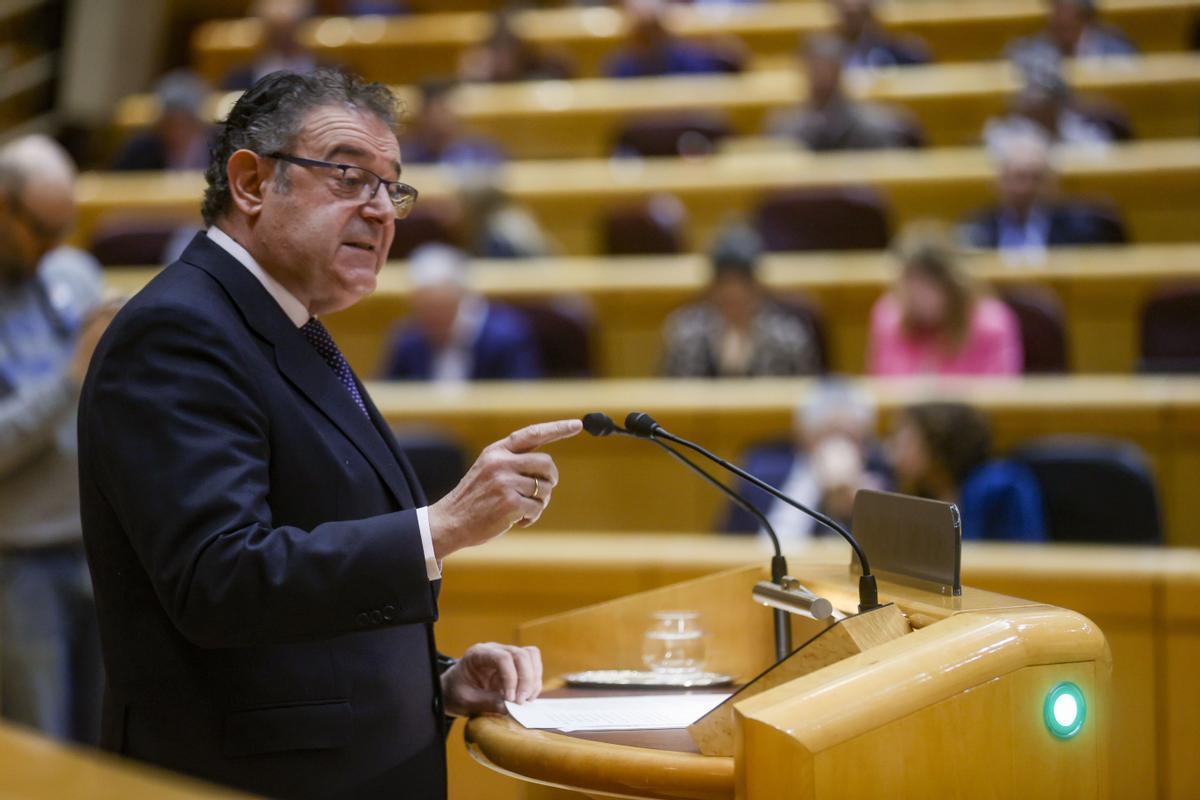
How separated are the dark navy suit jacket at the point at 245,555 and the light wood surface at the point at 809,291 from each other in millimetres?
2441

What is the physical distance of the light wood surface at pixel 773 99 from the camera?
4441 millimetres

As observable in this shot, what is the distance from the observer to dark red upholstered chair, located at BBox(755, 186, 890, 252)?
12.6ft

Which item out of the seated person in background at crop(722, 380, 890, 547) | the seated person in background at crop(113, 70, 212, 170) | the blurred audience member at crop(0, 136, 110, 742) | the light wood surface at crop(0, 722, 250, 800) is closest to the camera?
the light wood surface at crop(0, 722, 250, 800)

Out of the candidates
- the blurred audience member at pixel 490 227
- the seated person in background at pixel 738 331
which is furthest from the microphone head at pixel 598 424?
the blurred audience member at pixel 490 227

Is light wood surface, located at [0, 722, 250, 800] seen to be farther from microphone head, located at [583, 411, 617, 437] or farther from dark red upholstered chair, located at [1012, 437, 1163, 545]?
dark red upholstered chair, located at [1012, 437, 1163, 545]

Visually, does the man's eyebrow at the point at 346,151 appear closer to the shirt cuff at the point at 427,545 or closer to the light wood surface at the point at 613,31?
the shirt cuff at the point at 427,545

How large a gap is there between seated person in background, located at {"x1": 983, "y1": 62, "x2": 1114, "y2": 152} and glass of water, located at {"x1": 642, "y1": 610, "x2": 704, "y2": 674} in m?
3.09

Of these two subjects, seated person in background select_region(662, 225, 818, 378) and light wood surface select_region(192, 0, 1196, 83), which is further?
light wood surface select_region(192, 0, 1196, 83)

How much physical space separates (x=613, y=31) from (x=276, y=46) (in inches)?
47.8

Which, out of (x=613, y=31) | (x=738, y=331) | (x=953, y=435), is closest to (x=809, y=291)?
(x=738, y=331)

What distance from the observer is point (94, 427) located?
3.44ft

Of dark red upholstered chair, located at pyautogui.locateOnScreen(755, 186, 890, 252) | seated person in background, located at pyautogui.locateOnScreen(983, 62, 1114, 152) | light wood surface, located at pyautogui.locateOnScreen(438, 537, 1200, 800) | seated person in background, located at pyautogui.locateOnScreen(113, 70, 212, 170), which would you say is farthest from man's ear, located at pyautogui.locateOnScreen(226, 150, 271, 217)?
seated person in background, located at pyautogui.locateOnScreen(113, 70, 212, 170)

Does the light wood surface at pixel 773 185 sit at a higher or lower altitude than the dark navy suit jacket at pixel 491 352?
higher

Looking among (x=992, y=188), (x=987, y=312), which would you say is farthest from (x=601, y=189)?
(x=987, y=312)
